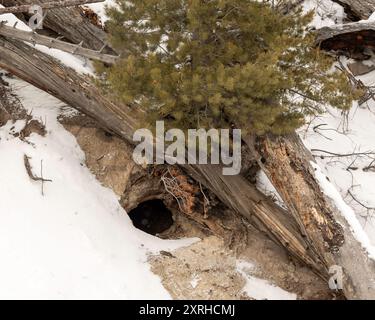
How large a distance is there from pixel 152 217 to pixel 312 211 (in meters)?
2.62

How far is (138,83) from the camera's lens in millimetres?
5531

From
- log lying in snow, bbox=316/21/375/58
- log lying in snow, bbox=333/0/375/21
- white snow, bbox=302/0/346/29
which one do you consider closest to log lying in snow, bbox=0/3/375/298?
log lying in snow, bbox=316/21/375/58

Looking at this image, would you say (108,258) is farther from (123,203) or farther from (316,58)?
(316,58)

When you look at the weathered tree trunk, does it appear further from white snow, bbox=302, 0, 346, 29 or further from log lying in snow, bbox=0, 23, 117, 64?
white snow, bbox=302, 0, 346, 29

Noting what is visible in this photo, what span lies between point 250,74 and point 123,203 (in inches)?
102

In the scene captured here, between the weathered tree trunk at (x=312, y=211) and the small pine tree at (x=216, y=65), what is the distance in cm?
34

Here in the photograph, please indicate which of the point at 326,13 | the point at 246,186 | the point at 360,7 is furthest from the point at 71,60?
the point at 326,13

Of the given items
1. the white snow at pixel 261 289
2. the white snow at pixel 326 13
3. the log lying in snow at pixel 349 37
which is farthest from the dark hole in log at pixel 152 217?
the white snow at pixel 326 13

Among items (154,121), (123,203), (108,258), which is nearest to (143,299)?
(108,258)

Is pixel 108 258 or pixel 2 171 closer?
pixel 108 258

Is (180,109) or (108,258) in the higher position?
(180,109)

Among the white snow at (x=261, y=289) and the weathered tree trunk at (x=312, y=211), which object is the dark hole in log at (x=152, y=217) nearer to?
the white snow at (x=261, y=289)

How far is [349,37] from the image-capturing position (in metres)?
9.03

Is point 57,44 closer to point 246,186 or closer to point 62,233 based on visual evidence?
point 62,233
